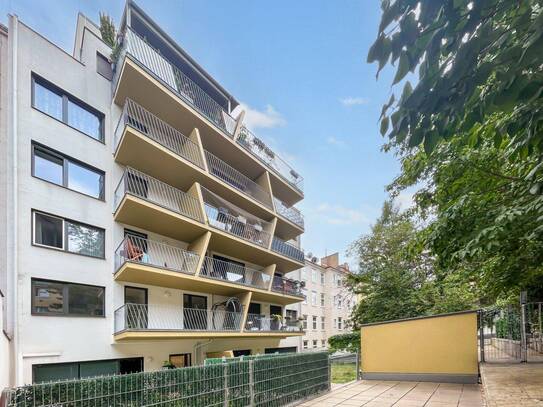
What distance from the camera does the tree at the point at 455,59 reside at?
1.99m

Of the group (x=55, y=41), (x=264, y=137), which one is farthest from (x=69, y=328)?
(x=264, y=137)

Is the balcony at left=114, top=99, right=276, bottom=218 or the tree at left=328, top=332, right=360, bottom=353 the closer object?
the balcony at left=114, top=99, right=276, bottom=218

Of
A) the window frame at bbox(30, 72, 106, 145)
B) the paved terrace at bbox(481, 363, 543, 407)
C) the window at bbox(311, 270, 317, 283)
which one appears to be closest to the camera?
the paved terrace at bbox(481, 363, 543, 407)

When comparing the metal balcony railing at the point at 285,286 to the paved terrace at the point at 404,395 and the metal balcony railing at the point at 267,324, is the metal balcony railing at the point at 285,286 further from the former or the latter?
the paved terrace at the point at 404,395

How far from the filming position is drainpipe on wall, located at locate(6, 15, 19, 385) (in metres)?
9.80

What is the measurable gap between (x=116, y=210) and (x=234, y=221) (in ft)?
18.8

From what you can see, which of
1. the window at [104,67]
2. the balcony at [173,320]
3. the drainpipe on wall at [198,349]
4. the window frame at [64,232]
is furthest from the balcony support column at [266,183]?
the window frame at [64,232]

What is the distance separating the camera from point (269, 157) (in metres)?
21.5

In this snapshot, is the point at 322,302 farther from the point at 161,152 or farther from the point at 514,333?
the point at 161,152

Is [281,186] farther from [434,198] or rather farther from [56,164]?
[434,198]

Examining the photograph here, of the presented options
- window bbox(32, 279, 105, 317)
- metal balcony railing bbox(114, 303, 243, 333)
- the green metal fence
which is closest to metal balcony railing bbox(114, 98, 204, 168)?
window bbox(32, 279, 105, 317)

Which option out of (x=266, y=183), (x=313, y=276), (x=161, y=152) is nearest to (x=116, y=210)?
(x=161, y=152)

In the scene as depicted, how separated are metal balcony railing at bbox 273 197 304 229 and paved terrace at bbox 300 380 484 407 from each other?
11.0 m

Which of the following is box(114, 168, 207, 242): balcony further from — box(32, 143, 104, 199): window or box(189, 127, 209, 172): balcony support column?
box(189, 127, 209, 172): balcony support column
